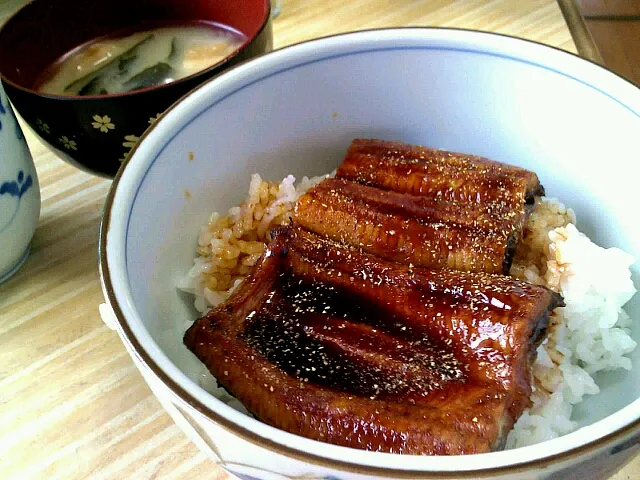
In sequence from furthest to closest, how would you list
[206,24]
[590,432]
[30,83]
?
1. [206,24]
2. [30,83]
3. [590,432]

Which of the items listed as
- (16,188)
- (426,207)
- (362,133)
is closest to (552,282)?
(426,207)

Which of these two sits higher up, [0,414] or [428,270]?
[428,270]

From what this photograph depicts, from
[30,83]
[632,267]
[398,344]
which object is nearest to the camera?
[398,344]

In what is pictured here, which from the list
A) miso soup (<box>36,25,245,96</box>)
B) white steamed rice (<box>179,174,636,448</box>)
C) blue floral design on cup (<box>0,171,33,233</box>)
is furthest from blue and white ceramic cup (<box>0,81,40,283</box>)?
white steamed rice (<box>179,174,636,448</box>)

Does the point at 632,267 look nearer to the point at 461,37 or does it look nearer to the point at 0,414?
the point at 461,37

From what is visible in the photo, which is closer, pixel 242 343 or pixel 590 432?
pixel 590 432

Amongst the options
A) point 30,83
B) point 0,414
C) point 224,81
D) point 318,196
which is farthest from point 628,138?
point 30,83

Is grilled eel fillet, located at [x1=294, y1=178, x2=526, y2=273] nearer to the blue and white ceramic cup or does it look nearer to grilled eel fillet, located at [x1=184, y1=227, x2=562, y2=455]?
grilled eel fillet, located at [x1=184, y1=227, x2=562, y2=455]
